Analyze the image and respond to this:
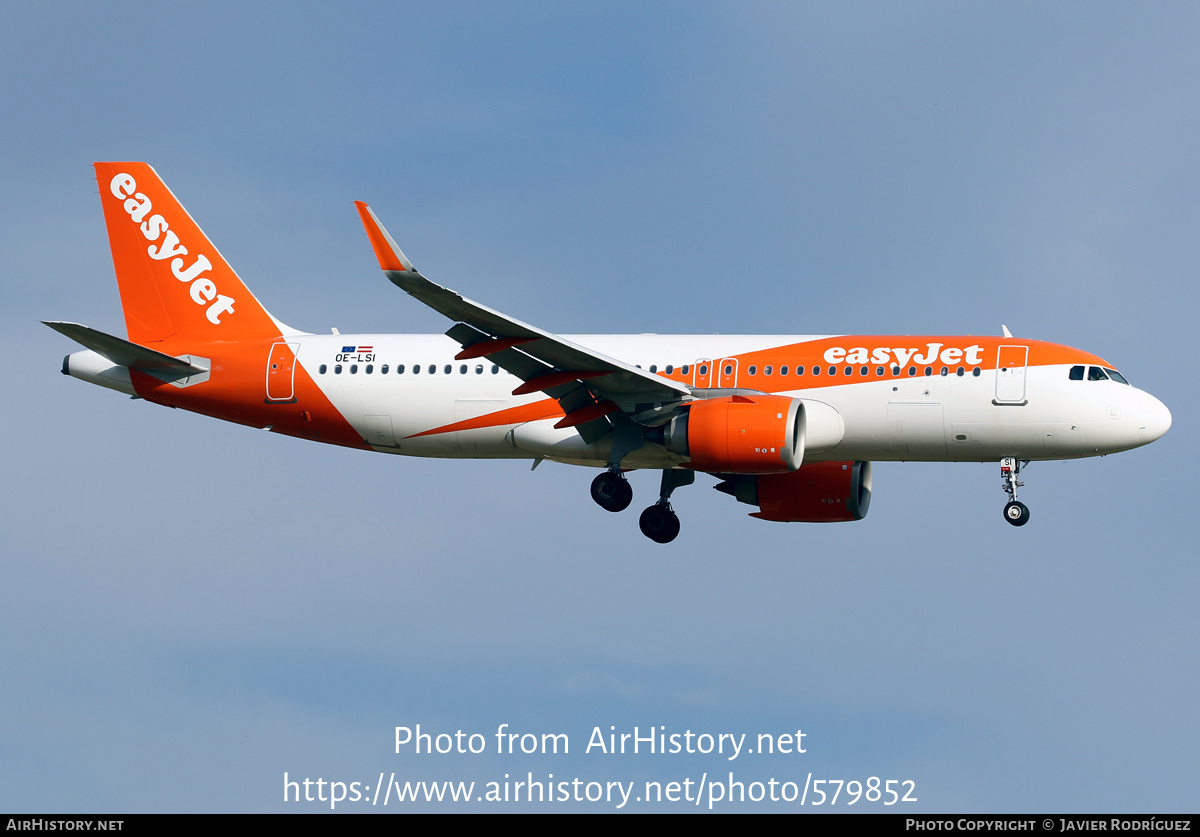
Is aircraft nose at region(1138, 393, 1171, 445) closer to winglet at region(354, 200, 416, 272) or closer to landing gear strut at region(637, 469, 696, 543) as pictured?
landing gear strut at region(637, 469, 696, 543)

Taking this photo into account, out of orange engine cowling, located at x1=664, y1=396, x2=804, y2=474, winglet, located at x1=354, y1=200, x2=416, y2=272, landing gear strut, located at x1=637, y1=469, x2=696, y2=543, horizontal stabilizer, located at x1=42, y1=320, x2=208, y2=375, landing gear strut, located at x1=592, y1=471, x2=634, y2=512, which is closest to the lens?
winglet, located at x1=354, y1=200, x2=416, y2=272

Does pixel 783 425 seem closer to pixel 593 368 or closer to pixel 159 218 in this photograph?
pixel 593 368

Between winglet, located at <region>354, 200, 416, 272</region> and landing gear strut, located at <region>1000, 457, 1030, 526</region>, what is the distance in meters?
15.0

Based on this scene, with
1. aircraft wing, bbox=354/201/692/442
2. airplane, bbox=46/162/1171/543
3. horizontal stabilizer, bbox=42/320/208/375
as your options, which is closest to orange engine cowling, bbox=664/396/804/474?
airplane, bbox=46/162/1171/543

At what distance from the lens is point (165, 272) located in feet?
131

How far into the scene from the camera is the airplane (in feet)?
110

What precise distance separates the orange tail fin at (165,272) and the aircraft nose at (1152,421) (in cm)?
2071

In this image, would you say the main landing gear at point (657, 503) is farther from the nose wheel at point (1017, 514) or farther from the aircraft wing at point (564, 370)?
the nose wheel at point (1017, 514)

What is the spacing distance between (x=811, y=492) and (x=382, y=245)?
15273mm

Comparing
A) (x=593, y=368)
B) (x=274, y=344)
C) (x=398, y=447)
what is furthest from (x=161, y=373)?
(x=593, y=368)

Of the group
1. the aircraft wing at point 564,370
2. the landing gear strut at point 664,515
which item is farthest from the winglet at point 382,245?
the landing gear strut at point 664,515

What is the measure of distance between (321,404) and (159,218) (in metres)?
7.30

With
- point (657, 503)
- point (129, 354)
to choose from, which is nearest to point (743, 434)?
point (657, 503)

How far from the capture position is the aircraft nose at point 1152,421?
34125mm
